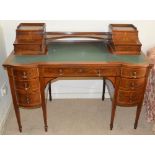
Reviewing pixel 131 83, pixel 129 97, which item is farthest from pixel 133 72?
pixel 129 97

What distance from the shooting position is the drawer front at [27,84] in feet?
6.08

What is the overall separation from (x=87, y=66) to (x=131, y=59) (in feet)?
1.40

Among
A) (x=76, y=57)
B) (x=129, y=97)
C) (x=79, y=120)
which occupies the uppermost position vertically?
(x=76, y=57)

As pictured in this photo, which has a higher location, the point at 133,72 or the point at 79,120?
the point at 133,72

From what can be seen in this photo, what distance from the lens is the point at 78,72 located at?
72.7 inches

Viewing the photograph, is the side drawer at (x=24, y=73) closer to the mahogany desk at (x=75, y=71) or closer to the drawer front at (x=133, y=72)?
the mahogany desk at (x=75, y=71)

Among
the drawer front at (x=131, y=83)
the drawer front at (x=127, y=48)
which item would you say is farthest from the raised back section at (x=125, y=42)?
the drawer front at (x=131, y=83)

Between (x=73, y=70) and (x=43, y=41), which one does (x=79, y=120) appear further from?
(x=43, y=41)

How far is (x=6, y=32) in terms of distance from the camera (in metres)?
2.35

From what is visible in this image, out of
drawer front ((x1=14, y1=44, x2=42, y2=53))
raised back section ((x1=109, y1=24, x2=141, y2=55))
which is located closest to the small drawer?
drawer front ((x1=14, y1=44, x2=42, y2=53))

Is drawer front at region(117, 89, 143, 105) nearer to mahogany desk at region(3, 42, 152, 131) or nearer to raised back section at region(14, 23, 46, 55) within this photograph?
mahogany desk at region(3, 42, 152, 131)

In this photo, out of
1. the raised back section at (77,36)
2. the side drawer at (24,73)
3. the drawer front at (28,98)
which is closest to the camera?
the side drawer at (24,73)

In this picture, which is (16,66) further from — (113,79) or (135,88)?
(135,88)

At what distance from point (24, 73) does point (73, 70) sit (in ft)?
1.42
